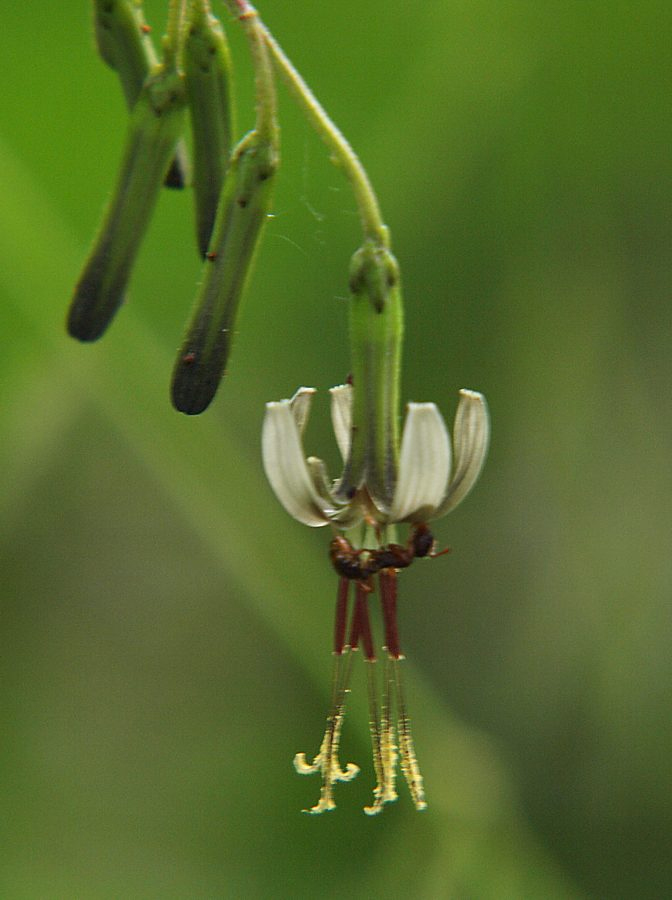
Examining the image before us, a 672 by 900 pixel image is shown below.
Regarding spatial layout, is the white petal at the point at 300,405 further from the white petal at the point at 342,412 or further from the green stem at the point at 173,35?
the green stem at the point at 173,35

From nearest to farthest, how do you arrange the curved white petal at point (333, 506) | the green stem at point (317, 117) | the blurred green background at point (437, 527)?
1. the green stem at point (317, 117)
2. the curved white petal at point (333, 506)
3. the blurred green background at point (437, 527)

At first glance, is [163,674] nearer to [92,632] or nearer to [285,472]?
[92,632]

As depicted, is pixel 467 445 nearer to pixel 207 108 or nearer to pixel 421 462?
pixel 421 462

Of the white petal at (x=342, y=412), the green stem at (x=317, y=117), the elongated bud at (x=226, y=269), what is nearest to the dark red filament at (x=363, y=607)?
the white petal at (x=342, y=412)

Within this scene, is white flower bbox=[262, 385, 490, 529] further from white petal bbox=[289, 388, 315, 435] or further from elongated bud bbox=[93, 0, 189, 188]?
elongated bud bbox=[93, 0, 189, 188]

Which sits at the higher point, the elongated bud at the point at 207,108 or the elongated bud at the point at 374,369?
the elongated bud at the point at 207,108

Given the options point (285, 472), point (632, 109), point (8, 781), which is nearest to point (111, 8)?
point (285, 472)

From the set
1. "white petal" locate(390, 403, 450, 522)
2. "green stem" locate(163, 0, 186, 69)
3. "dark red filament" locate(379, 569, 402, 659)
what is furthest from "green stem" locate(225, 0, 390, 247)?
"dark red filament" locate(379, 569, 402, 659)
